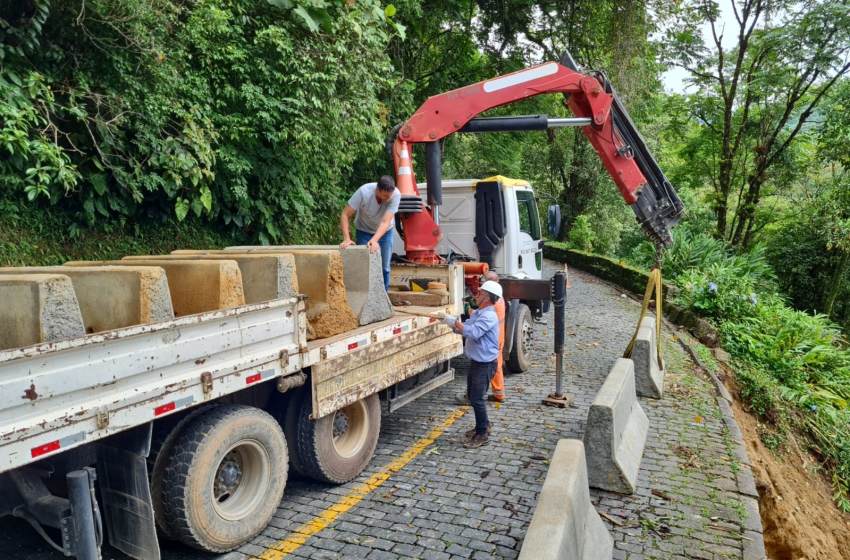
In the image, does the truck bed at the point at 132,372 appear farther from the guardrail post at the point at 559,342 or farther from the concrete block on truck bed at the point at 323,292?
the guardrail post at the point at 559,342

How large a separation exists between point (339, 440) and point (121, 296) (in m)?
2.26

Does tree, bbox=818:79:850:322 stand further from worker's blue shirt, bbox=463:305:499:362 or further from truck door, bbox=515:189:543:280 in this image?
worker's blue shirt, bbox=463:305:499:362

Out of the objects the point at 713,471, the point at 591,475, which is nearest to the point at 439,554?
the point at 591,475

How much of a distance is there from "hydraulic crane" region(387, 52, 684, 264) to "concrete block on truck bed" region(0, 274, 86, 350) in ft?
15.2

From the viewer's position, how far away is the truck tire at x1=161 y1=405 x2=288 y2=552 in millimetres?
3545

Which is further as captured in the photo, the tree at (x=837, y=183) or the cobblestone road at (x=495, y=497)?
the tree at (x=837, y=183)

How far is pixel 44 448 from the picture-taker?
277cm

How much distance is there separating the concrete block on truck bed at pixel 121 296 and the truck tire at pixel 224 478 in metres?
0.75

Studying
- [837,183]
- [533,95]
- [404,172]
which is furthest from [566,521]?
[837,183]

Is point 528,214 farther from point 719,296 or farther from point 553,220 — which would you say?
point 719,296

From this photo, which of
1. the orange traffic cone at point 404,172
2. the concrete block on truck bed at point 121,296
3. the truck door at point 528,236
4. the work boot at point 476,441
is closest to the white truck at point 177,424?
the concrete block on truck bed at point 121,296

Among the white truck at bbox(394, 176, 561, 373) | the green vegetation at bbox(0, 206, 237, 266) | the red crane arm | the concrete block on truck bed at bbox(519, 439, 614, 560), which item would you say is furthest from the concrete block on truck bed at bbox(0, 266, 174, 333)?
the white truck at bbox(394, 176, 561, 373)

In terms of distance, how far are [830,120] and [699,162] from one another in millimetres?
4865

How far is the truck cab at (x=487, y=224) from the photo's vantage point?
8281 millimetres
